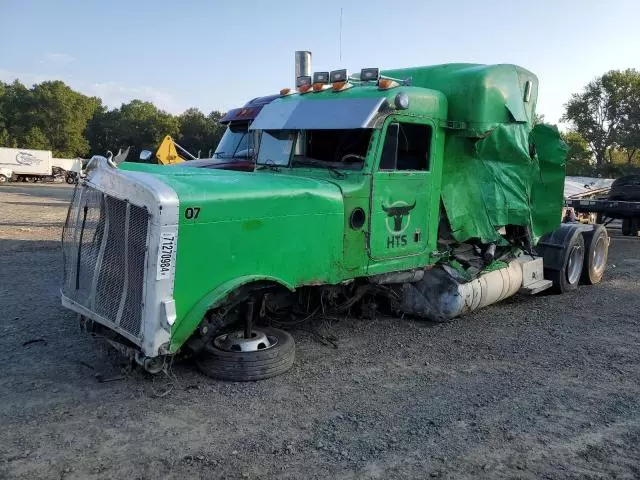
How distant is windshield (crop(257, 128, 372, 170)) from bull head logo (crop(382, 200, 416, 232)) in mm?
586

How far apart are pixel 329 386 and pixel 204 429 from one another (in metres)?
1.32

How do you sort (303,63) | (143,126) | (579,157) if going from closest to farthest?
(303,63)
(579,157)
(143,126)

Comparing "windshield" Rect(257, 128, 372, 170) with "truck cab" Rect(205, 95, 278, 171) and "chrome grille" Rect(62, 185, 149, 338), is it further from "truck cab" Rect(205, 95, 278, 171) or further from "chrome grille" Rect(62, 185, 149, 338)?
"truck cab" Rect(205, 95, 278, 171)

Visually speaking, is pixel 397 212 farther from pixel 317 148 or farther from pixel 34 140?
pixel 34 140

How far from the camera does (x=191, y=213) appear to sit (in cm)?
446

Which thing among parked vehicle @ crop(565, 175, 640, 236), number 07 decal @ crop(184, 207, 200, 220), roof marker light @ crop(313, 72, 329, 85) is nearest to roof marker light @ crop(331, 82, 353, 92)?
roof marker light @ crop(313, 72, 329, 85)

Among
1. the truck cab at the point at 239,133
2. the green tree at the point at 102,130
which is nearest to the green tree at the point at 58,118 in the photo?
the green tree at the point at 102,130

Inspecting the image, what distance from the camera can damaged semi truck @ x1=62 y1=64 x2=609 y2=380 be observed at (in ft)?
14.9

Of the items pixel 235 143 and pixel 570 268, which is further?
pixel 235 143

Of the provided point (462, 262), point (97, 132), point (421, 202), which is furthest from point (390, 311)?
point (97, 132)

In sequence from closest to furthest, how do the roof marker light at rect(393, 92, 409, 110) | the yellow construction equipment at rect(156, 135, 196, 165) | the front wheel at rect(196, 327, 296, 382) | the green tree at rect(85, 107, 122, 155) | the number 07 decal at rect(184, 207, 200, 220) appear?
the number 07 decal at rect(184, 207, 200, 220), the front wheel at rect(196, 327, 296, 382), the roof marker light at rect(393, 92, 409, 110), the yellow construction equipment at rect(156, 135, 196, 165), the green tree at rect(85, 107, 122, 155)

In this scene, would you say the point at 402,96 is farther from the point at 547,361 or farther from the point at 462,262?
the point at 547,361

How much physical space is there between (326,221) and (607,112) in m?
54.4

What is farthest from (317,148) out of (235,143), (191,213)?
(235,143)
